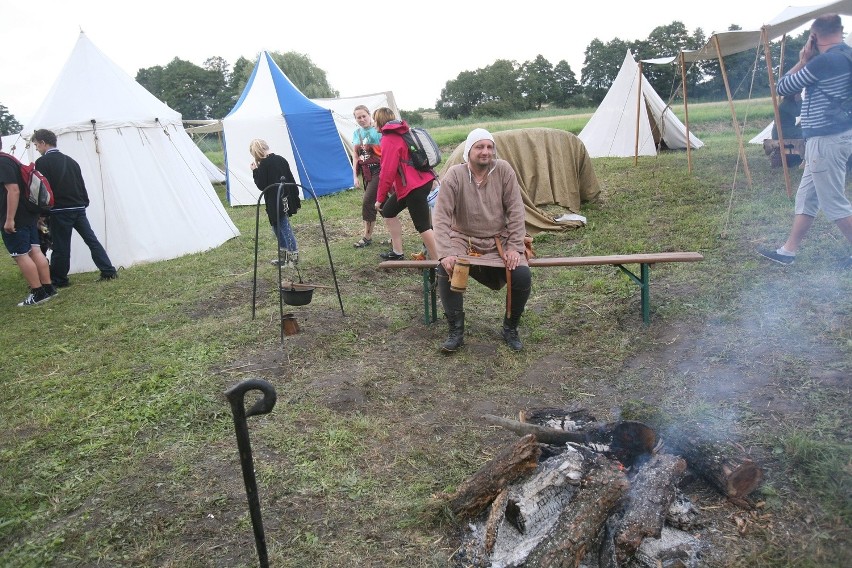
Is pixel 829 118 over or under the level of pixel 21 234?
over

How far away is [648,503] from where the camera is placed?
86.8 inches

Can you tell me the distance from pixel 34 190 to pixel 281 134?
635cm

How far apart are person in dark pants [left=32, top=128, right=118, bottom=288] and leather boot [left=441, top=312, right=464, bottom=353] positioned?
5.18 metres

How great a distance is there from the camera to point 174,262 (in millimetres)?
7688

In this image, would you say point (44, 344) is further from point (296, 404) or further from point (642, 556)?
point (642, 556)

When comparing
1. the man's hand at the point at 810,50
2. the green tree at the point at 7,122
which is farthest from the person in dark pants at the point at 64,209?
the green tree at the point at 7,122

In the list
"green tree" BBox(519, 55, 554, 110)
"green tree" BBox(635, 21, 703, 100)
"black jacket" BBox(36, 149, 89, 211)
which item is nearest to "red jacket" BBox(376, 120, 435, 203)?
"black jacket" BBox(36, 149, 89, 211)

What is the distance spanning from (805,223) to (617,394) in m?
2.60

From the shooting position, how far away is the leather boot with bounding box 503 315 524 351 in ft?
13.4

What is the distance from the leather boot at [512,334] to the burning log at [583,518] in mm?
1761

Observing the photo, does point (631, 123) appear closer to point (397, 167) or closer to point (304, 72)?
point (397, 167)

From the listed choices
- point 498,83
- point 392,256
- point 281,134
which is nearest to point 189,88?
point 498,83

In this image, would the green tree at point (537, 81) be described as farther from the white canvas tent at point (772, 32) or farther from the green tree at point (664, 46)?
the white canvas tent at point (772, 32)

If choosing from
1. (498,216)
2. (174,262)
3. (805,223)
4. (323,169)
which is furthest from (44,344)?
(323,169)
